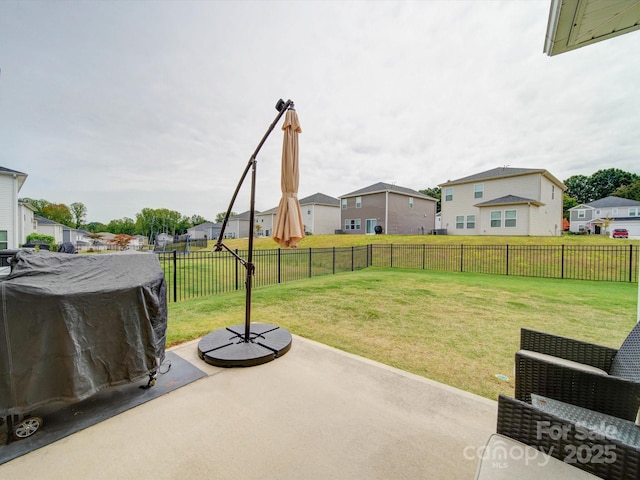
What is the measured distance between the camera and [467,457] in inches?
71.2

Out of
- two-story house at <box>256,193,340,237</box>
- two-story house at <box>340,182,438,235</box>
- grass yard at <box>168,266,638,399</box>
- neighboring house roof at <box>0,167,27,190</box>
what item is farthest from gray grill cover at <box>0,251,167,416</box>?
two-story house at <box>256,193,340,237</box>

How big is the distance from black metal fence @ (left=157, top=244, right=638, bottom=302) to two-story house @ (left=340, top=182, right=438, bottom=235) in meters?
10.2

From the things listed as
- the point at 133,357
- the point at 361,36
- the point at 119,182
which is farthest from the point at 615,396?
the point at 119,182

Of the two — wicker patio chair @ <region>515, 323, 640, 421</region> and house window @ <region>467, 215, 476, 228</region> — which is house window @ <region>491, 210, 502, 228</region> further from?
wicker patio chair @ <region>515, 323, 640, 421</region>

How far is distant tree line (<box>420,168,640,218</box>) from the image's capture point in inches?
1843

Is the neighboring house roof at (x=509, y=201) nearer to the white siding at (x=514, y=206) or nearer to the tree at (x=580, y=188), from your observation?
the white siding at (x=514, y=206)

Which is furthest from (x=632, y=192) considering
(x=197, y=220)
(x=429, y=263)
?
(x=197, y=220)

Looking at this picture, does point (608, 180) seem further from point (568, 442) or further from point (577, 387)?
point (568, 442)

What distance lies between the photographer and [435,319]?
16.9 ft

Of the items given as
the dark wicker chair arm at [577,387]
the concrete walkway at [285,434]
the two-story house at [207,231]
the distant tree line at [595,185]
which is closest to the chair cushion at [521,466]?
the concrete walkway at [285,434]

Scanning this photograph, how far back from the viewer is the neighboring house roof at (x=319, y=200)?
32344 millimetres

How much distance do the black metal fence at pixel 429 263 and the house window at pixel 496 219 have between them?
705 centimetres

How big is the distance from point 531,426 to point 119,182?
3307cm

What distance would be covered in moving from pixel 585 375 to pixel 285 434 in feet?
7.27
